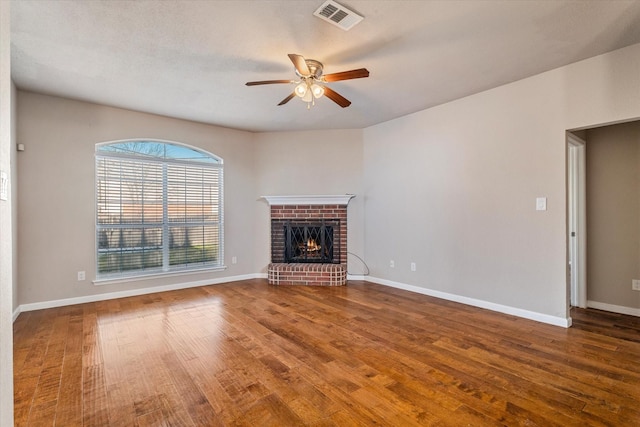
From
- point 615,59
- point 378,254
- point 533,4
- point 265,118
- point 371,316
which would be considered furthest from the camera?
point 378,254

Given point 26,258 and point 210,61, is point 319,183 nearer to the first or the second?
point 210,61

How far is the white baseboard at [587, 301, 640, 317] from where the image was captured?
3451mm

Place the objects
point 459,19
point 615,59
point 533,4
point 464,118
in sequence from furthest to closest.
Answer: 1. point 464,118
2. point 615,59
3. point 459,19
4. point 533,4

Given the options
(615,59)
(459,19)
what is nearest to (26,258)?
(459,19)

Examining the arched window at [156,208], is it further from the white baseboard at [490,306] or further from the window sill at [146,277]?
the white baseboard at [490,306]

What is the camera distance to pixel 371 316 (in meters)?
3.47

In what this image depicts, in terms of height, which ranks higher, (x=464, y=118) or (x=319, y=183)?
(x=464, y=118)

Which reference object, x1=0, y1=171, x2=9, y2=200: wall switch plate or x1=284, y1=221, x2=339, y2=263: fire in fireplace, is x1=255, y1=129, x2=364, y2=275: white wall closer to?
x1=284, y1=221, x2=339, y2=263: fire in fireplace

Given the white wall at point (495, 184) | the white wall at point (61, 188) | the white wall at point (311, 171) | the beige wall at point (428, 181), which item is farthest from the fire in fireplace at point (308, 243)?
the white wall at point (61, 188)

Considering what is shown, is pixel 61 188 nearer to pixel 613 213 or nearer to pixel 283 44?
pixel 283 44

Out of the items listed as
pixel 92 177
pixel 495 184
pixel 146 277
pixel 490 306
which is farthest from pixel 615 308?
pixel 92 177

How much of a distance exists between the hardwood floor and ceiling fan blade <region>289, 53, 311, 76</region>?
240cm

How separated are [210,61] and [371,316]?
3135mm

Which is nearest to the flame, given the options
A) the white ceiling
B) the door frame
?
the white ceiling
